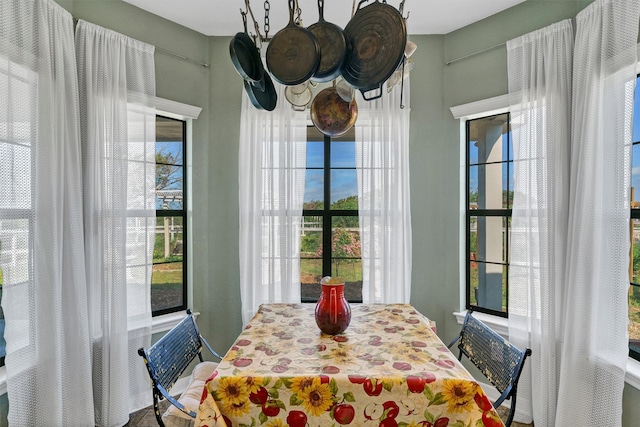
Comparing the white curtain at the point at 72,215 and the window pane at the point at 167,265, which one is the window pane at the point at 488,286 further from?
the white curtain at the point at 72,215

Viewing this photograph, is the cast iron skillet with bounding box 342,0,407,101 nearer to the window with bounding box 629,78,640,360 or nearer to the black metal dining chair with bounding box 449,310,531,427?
the black metal dining chair with bounding box 449,310,531,427

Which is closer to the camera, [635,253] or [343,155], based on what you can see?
[635,253]

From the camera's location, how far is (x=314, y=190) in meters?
2.87

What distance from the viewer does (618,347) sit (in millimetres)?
1743

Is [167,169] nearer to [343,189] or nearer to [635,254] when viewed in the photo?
[343,189]

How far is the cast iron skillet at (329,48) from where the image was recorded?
4.44 ft

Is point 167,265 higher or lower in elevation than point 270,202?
lower

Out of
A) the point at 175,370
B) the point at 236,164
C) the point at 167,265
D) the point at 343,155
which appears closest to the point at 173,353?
the point at 175,370

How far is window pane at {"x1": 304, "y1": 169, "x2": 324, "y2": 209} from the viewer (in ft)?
9.41

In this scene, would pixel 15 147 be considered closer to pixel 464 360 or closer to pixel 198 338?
pixel 198 338

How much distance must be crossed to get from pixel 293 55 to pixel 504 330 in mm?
2311

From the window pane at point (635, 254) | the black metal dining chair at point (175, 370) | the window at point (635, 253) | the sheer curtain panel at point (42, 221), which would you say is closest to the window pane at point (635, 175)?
the window at point (635, 253)

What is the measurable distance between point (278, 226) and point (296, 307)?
2.45 feet

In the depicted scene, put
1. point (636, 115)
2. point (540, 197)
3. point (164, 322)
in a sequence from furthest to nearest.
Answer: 1. point (164, 322)
2. point (540, 197)
3. point (636, 115)
